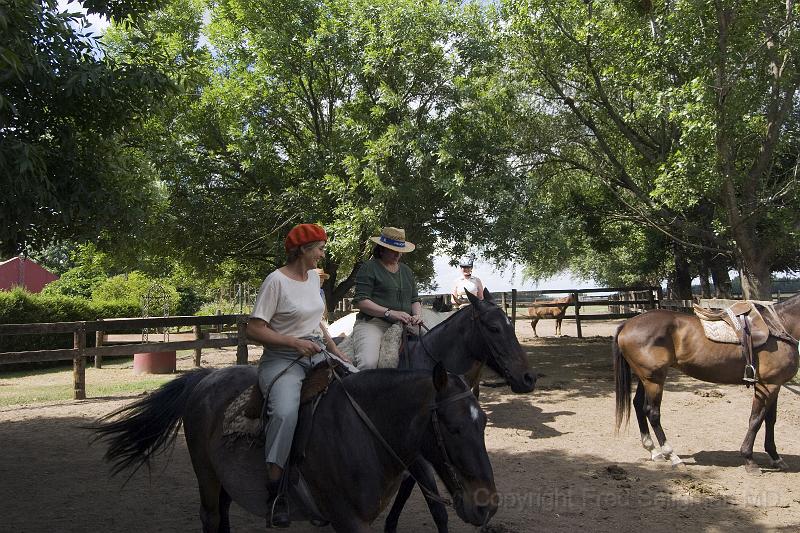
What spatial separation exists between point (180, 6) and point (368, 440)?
1629 cm

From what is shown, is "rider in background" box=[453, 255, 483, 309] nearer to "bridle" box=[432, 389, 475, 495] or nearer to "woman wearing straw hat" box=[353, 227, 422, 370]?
"woman wearing straw hat" box=[353, 227, 422, 370]

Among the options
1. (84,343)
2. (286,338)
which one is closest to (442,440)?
(286,338)

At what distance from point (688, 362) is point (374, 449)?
219 inches

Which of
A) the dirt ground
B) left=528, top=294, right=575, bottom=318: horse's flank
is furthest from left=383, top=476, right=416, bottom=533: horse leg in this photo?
left=528, top=294, right=575, bottom=318: horse's flank

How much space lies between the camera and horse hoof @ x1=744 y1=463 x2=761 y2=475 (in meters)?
6.42

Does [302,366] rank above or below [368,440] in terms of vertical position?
above

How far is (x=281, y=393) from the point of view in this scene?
11.0ft

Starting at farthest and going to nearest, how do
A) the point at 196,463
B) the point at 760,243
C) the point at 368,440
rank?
the point at 760,243 < the point at 196,463 < the point at 368,440

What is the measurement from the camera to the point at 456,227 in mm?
14188

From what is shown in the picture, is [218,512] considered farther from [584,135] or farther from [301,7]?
[584,135]

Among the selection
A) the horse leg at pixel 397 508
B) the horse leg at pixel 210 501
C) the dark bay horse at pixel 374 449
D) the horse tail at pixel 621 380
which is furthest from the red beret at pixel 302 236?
the horse tail at pixel 621 380

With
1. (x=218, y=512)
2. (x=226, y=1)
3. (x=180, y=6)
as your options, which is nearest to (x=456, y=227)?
(x=226, y=1)

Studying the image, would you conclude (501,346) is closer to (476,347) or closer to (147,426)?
(476,347)

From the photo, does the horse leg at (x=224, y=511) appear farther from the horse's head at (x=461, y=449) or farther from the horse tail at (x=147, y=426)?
the horse's head at (x=461, y=449)
